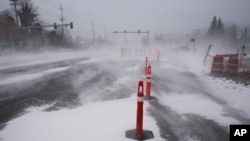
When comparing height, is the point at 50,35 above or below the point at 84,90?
above

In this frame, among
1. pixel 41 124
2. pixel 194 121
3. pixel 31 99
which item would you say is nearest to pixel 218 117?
pixel 194 121

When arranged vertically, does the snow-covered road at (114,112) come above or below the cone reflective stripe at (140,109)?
below

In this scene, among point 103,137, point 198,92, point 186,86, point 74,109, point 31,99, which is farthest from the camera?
point 186,86

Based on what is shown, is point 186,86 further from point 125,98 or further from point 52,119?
point 52,119

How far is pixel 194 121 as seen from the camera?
16.3ft

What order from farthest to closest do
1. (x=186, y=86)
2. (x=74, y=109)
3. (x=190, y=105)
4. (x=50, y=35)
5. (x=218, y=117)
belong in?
(x=50, y=35)
(x=186, y=86)
(x=190, y=105)
(x=74, y=109)
(x=218, y=117)

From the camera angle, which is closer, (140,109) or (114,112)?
(140,109)

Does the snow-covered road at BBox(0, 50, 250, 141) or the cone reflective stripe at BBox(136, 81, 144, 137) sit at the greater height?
the cone reflective stripe at BBox(136, 81, 144, 137)

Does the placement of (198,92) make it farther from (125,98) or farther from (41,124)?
(41,124)

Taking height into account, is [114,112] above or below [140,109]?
below

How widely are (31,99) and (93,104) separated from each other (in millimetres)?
2505

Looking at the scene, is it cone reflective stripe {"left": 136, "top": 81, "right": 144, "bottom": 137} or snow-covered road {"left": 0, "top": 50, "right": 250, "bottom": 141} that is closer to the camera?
cone reflective stripe {"left": 136, "top": 81, "right": 144, "bottom": 137}

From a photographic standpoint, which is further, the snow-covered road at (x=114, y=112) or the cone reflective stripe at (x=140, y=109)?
the snow-covered road at (x=114, y=112)

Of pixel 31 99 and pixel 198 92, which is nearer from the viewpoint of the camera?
pixel 31 99
